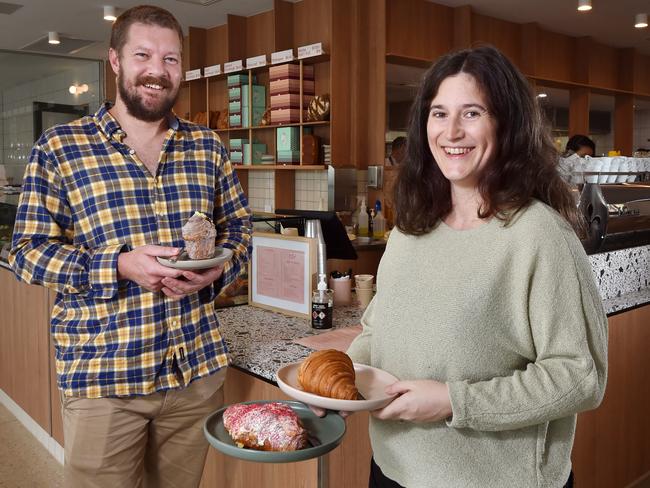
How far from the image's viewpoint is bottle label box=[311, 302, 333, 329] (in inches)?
88.4

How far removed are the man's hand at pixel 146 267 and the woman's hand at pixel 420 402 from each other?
654 millimetres

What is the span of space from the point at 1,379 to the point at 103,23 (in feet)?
13.8

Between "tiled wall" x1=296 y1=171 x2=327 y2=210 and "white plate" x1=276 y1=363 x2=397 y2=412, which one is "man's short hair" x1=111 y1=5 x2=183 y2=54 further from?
"tiled wall" x1=296 y1=171 x2=327 y2=210

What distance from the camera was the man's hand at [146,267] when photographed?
59.6 inches

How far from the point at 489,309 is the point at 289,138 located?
5.00 m

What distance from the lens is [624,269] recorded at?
291 cm

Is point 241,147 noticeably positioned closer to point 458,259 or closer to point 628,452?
point 628,452

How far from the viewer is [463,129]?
1144mm

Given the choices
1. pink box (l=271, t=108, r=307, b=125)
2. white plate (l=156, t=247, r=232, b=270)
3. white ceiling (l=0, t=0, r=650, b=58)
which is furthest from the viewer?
white ceiling (l=0, t=0, r=650, b=58)

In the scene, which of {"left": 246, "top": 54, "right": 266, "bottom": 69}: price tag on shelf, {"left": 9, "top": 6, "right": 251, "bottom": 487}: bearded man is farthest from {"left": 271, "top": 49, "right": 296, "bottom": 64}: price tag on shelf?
{"left": 9, "top": 6, "right": 251, "bottom": 487}: bearded man

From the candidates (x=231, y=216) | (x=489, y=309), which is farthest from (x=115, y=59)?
(x=489, y=309)

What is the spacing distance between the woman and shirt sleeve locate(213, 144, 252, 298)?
728mm

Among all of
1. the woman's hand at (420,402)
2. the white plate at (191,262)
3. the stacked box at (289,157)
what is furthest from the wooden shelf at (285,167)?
the woman's hand at (420,402)

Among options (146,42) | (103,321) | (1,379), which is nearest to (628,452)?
(103,321)
